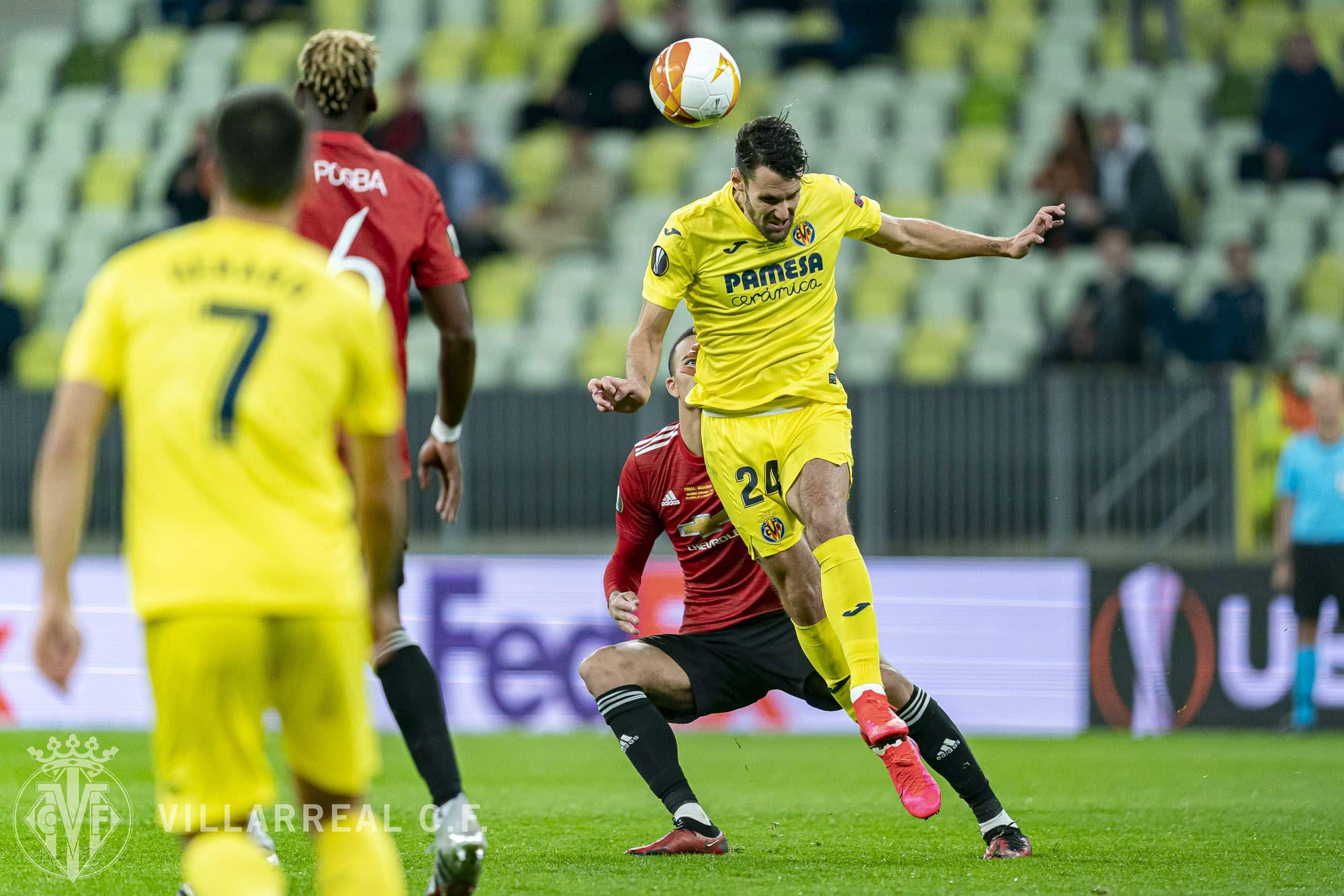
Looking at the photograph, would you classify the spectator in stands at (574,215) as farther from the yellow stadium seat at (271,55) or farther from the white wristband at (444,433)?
the white wristband at (444,433)

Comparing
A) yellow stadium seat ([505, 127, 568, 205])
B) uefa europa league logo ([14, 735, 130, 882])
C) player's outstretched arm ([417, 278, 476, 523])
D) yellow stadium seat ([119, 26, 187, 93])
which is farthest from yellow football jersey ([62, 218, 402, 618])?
yellow stadium seat ([119, 26, 187, 93])

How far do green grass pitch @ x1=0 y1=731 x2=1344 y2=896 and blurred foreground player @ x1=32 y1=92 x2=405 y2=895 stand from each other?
1931 millimetres

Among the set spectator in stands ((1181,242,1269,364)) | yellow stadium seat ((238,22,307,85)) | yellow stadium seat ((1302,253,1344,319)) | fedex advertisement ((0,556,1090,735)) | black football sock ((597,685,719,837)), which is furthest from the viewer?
yellow stadium seat ((238,22,307,85))

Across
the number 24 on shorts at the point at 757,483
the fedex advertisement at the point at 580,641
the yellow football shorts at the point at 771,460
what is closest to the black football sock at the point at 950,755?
the yellow football shorts at the point at 771,460

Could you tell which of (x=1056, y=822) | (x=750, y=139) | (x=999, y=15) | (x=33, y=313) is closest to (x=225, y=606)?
(x=750, y=139)

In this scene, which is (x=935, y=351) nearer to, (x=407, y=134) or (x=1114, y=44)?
(x=1114, y=44)

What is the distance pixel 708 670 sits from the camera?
21.1 ft

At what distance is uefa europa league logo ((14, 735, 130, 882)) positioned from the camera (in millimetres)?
5613

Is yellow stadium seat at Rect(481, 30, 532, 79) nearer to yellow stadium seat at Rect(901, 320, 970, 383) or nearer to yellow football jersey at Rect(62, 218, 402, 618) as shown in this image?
yellow stadium seat at Rect(901, 320, 970, 383)

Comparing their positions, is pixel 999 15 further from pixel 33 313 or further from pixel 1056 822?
pixel 1056 822

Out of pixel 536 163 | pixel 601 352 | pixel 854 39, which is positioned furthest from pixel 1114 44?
pixel 601 352

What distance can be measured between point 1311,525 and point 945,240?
21.0 feet

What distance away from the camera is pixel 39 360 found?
1473 centimetres

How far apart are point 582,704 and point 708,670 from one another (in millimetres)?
5672
